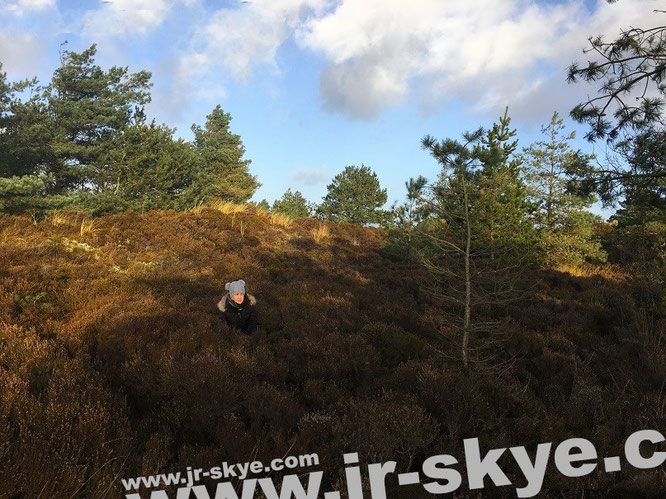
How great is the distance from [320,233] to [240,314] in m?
11.5

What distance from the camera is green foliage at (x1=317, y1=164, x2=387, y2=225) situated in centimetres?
3453

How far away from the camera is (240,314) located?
19.8 feet

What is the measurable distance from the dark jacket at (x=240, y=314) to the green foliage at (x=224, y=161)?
867 inches

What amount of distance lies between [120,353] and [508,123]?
35.8 ft

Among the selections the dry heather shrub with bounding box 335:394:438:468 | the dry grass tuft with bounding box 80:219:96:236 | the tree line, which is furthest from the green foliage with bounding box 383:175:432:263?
the dry grass tuft with bounding box 80:219:96:236

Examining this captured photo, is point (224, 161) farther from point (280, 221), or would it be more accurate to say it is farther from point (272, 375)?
point (272, 375)

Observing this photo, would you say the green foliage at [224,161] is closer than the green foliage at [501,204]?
No

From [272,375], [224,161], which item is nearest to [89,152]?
[224,161]

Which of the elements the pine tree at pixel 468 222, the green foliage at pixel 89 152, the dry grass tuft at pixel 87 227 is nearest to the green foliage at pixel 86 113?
the green foliage at pixel 89 152

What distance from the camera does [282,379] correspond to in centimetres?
436

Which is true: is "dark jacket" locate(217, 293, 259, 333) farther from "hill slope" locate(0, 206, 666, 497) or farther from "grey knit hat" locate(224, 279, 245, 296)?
"hill slope" locate(0, 206, 666, 497)

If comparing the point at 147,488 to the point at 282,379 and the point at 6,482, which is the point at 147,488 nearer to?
the point at 6,482

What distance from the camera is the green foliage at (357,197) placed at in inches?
1359

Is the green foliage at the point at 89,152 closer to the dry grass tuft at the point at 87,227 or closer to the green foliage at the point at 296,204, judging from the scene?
the dry grass tuft at the point at 87,227
